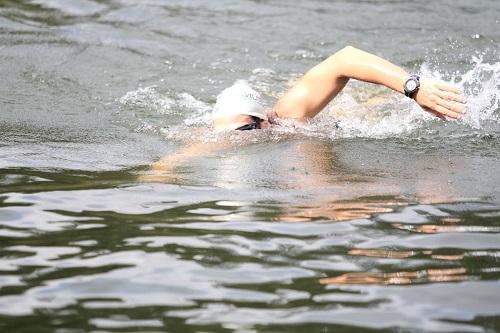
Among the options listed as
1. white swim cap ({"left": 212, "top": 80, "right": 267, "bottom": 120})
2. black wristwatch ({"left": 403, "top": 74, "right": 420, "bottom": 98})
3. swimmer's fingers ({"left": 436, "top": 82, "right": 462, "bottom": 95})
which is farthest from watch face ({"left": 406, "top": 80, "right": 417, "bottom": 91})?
white swim cap ({"left": 212, "top": 80, "right": 267, "bottom": 120})

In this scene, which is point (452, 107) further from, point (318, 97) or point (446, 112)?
point (318, 97)

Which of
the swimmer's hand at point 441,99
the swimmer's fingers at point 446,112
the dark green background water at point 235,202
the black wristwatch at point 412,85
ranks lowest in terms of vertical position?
the dark green background water at point 235,202

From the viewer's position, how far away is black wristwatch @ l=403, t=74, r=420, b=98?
17.4 ft

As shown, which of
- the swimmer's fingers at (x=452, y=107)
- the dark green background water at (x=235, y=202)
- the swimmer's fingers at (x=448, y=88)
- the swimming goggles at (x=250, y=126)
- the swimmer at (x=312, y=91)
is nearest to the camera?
the dark green background water at (x=235, y=202)

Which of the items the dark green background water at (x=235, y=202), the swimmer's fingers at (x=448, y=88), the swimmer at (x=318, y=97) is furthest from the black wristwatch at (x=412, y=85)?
the dark green background water at (x=235, y=202)

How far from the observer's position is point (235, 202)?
4480 millimetres

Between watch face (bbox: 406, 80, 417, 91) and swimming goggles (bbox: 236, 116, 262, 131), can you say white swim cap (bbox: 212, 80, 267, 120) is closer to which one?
swimming goggles (bbox: 236, 116, 262, 131)

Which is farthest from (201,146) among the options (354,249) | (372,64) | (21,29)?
(21,29)

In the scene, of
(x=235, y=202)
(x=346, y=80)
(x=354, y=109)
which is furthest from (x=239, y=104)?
(x=235, y=202)

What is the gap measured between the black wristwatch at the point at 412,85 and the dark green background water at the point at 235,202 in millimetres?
395

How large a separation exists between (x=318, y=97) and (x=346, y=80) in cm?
24

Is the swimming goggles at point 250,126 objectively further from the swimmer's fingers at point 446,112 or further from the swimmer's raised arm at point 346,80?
the swimmer's fingers at point 446,112

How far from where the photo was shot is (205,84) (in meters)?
8.20

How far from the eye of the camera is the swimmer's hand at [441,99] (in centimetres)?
508
